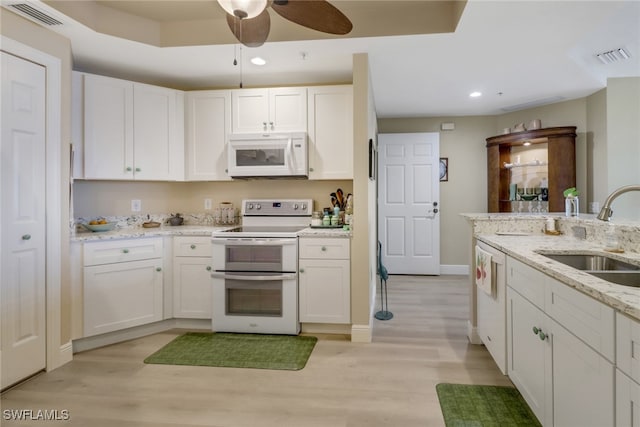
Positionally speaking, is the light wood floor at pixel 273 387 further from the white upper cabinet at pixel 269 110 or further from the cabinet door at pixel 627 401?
the white upper cabinet at pixel 269 110

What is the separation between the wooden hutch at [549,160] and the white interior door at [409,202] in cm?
76

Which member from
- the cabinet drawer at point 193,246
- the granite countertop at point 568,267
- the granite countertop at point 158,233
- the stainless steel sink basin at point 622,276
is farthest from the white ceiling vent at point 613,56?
the cabinet drawer at point 193,246

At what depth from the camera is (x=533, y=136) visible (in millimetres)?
4289

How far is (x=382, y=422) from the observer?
5.79 ft

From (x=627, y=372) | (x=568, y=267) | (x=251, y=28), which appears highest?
(x=251, y=28)

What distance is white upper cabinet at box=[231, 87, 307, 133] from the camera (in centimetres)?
321

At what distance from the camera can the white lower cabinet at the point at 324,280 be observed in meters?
2.85

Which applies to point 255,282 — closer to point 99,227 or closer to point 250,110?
point 99,227

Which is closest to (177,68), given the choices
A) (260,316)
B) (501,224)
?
(260,316)

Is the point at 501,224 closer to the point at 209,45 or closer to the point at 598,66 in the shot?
the point at 598,66

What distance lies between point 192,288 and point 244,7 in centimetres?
240

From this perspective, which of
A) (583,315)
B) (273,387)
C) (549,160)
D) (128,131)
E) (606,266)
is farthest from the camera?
(549,160)

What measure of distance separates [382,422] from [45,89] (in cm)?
297

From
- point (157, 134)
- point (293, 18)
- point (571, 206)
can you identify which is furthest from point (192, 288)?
point (571, 206)
